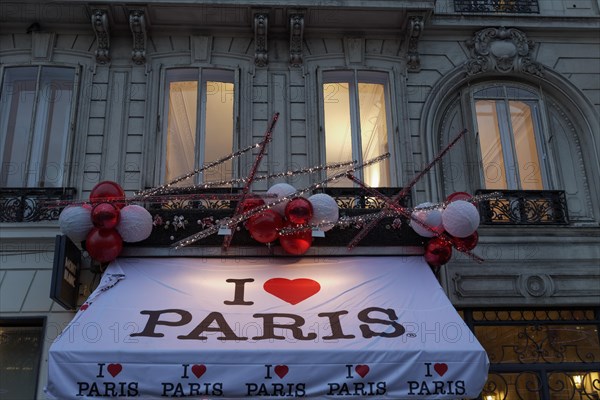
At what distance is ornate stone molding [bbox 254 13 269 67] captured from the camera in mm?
9328

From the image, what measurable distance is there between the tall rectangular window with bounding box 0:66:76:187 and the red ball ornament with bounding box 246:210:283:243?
2924 millimetres

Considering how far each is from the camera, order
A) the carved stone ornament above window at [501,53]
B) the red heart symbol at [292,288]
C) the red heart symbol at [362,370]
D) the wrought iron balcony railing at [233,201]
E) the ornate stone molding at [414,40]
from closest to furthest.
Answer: the red heart symbol at [362,370]
the red heart symbol at [292,288]
the wrought iron balcony railing at [233,201]
the ornate stone molding at [414,40]
the carved stone ornament above window at [501,53]

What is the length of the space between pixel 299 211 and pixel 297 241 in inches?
16.2

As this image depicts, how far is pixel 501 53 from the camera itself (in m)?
9.70

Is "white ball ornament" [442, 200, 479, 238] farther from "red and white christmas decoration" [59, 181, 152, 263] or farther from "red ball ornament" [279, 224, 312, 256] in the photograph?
"red and white christmas decoration" [59, 181, 152, 263]

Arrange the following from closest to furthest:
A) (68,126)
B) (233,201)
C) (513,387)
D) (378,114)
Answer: (513,387) < (233,201) < (68,126) < (378,114)

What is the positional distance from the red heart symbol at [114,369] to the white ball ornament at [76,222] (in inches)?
74.0

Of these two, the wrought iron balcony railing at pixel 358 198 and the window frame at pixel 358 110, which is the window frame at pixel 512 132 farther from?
the wrought iron balcony railing at pixel 358 198

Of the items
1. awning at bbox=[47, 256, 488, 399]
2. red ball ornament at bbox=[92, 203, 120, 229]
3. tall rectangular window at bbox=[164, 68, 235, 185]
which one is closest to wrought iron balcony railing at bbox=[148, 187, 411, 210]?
tall rectangular window at bbox=[164, 68, 235, 185]

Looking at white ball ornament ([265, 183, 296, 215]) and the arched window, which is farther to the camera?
the arched window

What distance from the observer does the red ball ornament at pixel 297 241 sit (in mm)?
7652

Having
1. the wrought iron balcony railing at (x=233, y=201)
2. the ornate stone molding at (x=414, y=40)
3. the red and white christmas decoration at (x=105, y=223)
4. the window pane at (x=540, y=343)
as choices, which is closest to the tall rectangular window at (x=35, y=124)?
the red and white christmas decoration at (x=105, y=223)

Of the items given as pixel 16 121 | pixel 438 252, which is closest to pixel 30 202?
pixel 16 121

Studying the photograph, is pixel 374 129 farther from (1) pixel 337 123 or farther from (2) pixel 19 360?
(2) pixel 19 360
